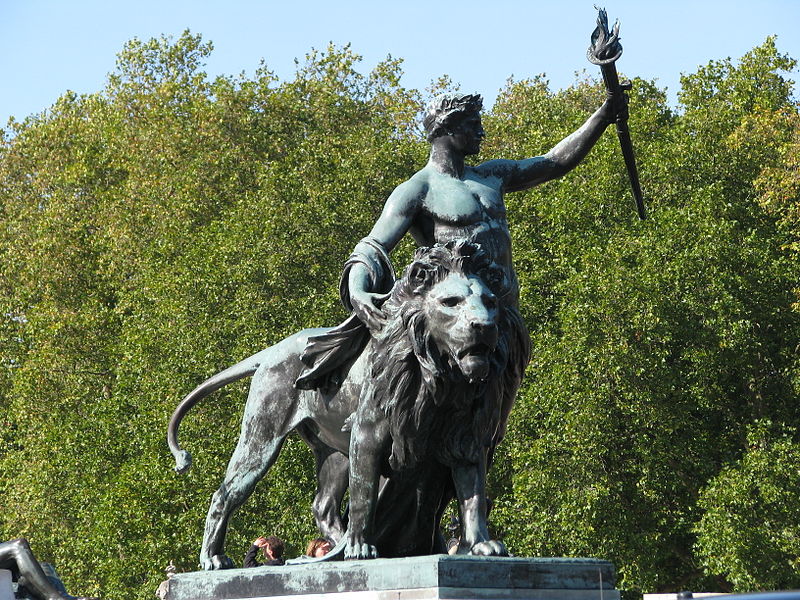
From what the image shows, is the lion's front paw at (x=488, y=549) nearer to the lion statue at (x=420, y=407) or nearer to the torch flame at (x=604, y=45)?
the lion statue at (x=420, y=407)

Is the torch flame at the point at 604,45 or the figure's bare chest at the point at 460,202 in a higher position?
the torch flame at the point at 604,45

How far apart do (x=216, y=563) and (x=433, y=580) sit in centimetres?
203

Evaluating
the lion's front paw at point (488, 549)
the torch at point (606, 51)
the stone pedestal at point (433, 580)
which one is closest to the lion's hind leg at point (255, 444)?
the stone pedestal at point (433, 580)

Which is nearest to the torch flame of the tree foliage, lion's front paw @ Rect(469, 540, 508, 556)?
lion's front paw @ Rect(469, 540, 508, 556)

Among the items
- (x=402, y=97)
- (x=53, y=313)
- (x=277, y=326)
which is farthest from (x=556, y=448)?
(x=402, y=97)

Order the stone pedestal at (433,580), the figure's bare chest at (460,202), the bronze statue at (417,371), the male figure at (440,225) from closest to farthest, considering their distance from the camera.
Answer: the stone pedestal at (433,580)
the bronze statue at (417,371)
the male figure at (440,225)
the figure's bare chest at (460,202)

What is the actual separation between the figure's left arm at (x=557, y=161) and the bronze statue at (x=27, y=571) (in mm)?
4049

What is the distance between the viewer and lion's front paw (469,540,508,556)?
6785 millimetres

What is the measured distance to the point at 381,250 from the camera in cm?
773

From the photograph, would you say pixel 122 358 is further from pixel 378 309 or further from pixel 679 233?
pixel 378 309

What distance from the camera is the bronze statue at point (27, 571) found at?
31.0ft

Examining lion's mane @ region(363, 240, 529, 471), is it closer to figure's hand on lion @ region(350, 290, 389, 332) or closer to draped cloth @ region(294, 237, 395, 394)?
figure's hand on lion @ region(350, 290, 389, 332)

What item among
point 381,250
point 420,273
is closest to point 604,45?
point 381,250

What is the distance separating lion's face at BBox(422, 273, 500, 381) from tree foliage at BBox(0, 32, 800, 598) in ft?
58.7
